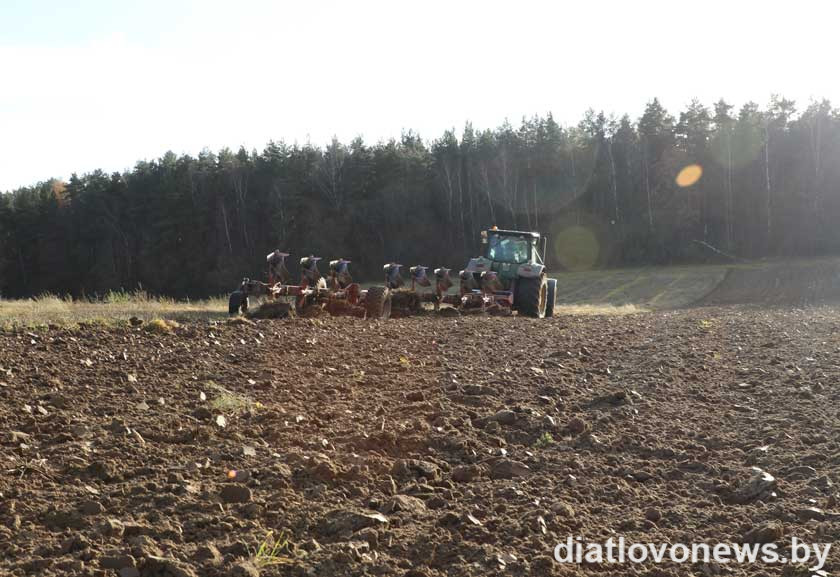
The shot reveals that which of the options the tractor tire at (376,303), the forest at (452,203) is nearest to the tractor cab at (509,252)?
the tractor tire at (376,303)

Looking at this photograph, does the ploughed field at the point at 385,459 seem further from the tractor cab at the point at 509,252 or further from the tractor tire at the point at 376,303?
the tractor cab at the point at 509,252

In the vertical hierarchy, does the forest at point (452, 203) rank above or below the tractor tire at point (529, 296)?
above

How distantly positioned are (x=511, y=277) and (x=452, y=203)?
34.5m

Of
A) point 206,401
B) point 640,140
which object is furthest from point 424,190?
point 206,401

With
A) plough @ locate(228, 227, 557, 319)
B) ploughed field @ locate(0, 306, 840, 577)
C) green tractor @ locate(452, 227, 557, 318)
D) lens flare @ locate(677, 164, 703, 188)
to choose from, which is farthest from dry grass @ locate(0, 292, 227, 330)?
lens flare @ locate(677, 164, 703, 188)

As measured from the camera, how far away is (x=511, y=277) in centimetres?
1864

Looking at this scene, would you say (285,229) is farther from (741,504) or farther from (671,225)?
(741,504)

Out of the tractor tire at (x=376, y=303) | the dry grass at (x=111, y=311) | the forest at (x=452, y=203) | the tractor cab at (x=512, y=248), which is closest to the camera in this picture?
the dry grass at (x=111, y=311)

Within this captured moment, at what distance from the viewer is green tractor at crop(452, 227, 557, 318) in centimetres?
1736

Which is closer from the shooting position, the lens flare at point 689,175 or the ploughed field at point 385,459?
the ploughed field at point 385,459

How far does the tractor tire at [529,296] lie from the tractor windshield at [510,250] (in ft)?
4.43

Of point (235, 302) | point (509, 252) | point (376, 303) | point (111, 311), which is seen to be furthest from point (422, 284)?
point (111, 311)

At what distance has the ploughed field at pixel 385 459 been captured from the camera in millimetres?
3436

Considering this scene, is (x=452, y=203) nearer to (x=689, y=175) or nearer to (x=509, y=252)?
(x=689, y=175)
